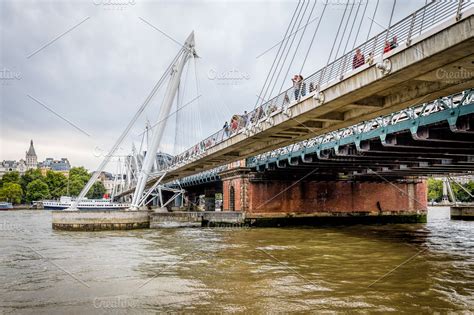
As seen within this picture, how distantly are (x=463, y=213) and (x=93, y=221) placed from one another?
151 feet

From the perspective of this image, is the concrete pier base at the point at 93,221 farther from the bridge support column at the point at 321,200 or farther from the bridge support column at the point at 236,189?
the bridge support column at the point at 321,200

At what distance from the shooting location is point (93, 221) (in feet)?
117

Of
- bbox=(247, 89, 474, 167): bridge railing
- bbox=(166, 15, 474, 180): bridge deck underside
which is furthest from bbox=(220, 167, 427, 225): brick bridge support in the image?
bbox=(166, 15, 474, 180): bridge deck underside

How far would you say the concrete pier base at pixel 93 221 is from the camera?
1395 inches

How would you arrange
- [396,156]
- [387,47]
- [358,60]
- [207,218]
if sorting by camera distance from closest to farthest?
[387,47]
[358,60]
[396,156]
[207,218]

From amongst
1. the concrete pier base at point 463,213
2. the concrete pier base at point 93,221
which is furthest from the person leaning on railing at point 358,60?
the concrete pier base at point 463,213

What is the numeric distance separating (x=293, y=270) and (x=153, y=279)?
5303 millimetres

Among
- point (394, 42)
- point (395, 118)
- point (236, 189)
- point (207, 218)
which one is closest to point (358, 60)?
point (394, 42)

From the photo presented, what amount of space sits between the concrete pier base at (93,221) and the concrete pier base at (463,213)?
42140 millimetres

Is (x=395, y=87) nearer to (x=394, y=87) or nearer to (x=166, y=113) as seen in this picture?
(x=394, y=87)

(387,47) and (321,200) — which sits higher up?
(387,47)

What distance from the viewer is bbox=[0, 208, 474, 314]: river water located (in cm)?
1089

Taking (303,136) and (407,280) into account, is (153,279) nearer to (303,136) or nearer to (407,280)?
(407,280)

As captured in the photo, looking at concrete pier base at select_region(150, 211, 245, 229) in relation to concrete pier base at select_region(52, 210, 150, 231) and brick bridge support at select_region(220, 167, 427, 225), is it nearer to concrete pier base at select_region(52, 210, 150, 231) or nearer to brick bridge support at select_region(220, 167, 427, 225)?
brick bridge support at select_region(220, 167, 427, 225)
